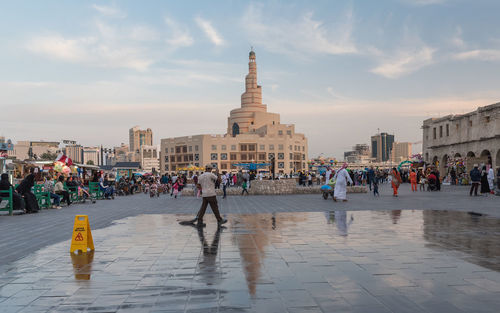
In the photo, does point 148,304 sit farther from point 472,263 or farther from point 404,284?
point 472,263

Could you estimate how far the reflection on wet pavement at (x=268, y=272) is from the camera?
162 inches

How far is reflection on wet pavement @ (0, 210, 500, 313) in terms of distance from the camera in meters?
4.12

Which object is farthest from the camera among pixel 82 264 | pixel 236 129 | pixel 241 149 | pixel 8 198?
pixel 236 129

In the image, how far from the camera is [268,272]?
540 centimetres

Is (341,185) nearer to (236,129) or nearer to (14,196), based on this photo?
(14,196)

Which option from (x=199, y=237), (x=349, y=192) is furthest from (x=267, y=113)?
(x=199, y=237)

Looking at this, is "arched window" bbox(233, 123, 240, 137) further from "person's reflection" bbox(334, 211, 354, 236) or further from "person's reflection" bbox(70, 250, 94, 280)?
"person's reflection" bbox(70, 250, 94, 280)

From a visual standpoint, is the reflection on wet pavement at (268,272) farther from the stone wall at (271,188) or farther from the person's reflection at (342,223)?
the stone wall at (271,188)

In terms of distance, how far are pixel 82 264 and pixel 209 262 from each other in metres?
1.77

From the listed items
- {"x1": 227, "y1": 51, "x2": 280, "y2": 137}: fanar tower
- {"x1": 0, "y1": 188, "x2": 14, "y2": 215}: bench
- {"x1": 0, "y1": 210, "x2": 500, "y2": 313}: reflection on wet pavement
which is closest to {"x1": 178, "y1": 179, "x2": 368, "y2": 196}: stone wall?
{"x1": 0, "y1": 188, "x2": 14, "y2": 215}: bench

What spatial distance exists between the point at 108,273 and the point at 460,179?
130ft

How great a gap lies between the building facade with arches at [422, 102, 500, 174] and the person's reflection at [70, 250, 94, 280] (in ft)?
111

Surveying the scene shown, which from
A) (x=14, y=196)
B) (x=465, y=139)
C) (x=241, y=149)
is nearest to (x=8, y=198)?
(x=14, y=196)

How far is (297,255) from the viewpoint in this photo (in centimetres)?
645
